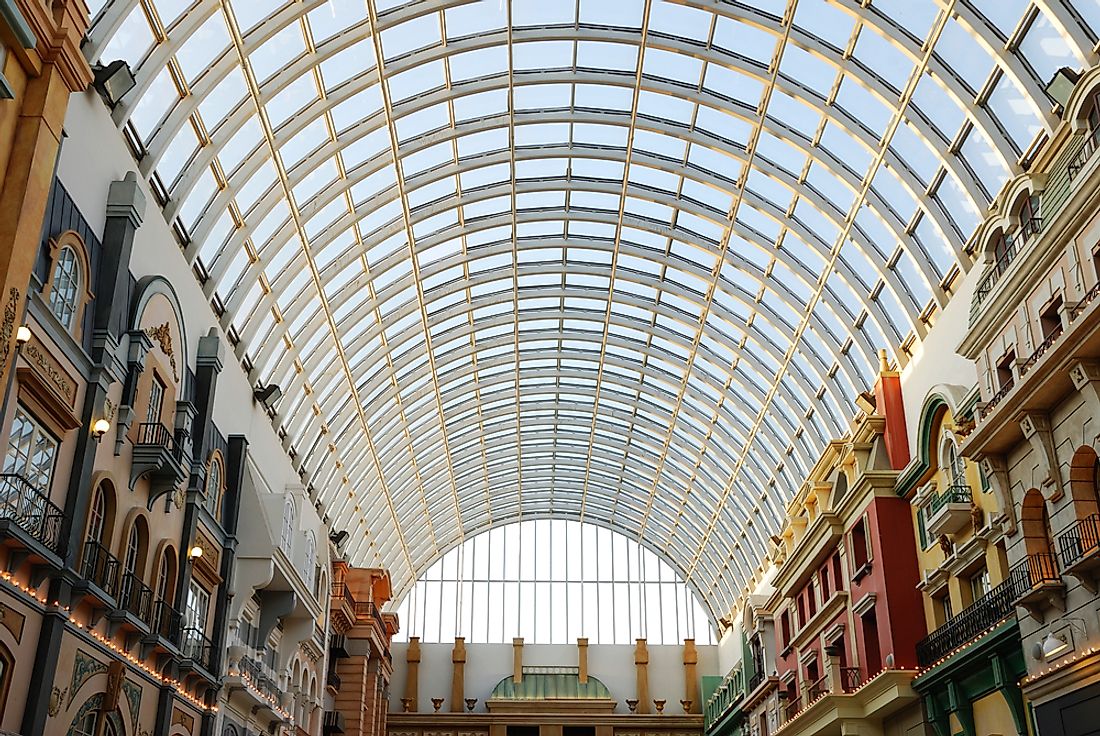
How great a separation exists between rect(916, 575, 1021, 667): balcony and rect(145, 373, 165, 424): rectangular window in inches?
873

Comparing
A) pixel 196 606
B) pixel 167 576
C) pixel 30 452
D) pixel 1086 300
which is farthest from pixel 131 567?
pixel 1086 300

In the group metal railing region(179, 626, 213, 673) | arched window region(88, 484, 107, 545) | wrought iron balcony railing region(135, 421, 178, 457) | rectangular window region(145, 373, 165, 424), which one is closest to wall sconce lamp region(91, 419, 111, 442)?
arched window region(88, 484, 107, 545)

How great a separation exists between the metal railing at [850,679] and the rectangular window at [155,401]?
2425cm


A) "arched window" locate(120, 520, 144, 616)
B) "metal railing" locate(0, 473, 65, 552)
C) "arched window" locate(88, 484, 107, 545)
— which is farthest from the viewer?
"arched window" locate(120, 520, 144, 616)

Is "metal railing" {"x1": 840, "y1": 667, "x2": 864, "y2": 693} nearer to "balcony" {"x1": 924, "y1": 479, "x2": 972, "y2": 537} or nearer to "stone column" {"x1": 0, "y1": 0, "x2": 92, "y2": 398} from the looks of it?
"balcony" {"x1": 924, "y1": 479, "x2": 972, "y2": 537}

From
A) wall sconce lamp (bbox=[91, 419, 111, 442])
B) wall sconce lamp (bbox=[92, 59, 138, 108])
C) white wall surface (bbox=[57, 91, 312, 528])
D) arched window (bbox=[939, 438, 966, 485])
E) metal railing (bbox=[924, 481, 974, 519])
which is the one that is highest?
wall sconce lamp (bbox=[92, 59, 138, 108])

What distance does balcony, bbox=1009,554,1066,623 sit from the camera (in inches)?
887

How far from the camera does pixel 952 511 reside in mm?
30000

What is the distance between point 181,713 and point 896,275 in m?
27.2

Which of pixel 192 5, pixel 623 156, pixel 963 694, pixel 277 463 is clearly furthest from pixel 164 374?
pixel 963 694

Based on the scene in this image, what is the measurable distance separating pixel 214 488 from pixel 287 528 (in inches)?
236

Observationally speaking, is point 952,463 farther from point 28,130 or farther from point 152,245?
point 28,130

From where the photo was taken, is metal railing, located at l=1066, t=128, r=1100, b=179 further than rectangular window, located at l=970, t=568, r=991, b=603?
No

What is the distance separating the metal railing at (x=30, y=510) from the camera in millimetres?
20364
